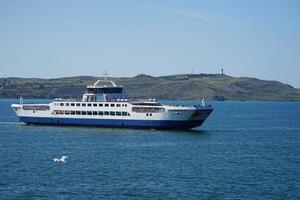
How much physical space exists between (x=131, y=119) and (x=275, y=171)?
171 feet

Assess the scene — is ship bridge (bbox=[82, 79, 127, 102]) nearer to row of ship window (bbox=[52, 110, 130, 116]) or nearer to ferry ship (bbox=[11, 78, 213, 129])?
ferry ship (bbox=[11, 78, 213, 129])

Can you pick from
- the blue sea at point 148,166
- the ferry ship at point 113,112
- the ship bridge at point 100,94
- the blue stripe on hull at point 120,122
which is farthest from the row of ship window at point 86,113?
the blue sea at point 148,166

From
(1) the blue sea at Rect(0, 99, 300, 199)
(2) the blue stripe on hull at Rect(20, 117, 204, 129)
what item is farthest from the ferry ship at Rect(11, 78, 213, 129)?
(1) the blue sea at Rect(0, 99, 300, 199)

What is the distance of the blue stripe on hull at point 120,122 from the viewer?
379 feet

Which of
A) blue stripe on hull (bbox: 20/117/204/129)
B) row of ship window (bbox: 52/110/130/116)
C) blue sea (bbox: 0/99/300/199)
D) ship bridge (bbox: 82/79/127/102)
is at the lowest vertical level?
blue sea (bbox: 0/99/300/199)

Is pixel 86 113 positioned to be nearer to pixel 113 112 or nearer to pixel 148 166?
pixel 113 112

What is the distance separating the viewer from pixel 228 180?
63250 millimetres

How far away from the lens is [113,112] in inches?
4754

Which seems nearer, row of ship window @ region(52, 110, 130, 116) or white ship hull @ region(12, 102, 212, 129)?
white ship hull @ region(12, 102, 212, 129)

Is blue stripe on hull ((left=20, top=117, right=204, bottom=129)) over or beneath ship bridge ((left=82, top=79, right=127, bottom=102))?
beneath

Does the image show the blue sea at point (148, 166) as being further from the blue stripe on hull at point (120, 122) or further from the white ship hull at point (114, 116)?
Answer: the white ship hull at point (114, 116)

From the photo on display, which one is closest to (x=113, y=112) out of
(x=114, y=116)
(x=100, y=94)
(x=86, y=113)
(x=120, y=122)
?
(x=114, y=116)

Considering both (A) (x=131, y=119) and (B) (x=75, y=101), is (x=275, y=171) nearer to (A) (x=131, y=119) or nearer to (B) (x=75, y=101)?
(A) (x=131, y=119)

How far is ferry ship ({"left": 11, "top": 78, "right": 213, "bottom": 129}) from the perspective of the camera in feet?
377
